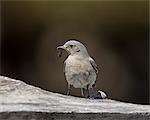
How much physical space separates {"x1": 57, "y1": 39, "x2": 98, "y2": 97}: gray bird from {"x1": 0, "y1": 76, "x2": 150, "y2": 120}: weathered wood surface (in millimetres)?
436

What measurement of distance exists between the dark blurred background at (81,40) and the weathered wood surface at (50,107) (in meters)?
2.37

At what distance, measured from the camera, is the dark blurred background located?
14.5 ft

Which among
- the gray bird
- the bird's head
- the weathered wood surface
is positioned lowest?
the weathered wood surface

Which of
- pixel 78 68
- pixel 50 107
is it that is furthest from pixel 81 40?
pixel 50 107

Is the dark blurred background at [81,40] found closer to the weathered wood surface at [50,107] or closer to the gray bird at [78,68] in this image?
the gray bird at [78,68]

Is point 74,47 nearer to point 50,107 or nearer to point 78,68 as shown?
point 78,68

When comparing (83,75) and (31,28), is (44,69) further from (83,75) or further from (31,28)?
(83,75)

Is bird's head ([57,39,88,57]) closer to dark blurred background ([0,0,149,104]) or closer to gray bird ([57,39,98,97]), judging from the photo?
gray bird ([57,39,98,97])

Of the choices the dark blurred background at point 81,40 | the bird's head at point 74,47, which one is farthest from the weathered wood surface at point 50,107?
the dark blurred background at point 81,40

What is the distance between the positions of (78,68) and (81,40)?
1.85 meters

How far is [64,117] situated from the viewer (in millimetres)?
1794

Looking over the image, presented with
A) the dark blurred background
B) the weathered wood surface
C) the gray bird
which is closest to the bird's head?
the gray bird

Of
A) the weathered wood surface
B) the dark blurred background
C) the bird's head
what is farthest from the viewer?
the dark blurred background

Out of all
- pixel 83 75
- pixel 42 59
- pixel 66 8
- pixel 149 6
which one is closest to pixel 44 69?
pixel 42 59
